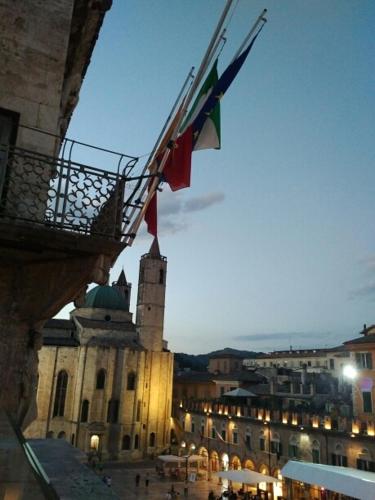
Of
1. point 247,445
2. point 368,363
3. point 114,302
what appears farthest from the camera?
point 114,302

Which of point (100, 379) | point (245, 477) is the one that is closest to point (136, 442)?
point (100, 379)

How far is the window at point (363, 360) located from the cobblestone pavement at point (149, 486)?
53.2 feet

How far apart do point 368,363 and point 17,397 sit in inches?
1246

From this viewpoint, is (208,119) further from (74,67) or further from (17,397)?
(17,397)

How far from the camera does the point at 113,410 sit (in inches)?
2034

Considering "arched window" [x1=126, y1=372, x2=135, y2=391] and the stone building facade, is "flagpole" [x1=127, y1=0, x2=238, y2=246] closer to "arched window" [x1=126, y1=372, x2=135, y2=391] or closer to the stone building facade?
the stone building facade

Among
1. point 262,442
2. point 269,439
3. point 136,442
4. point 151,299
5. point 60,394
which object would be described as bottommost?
point 136,442

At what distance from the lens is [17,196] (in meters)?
4.82

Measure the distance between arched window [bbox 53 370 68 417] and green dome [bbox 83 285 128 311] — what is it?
490 inches

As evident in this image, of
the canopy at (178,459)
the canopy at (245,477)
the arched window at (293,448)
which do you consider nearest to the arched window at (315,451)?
the arched window at (293,448)

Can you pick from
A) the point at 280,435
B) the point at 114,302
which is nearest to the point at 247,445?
the point at 280,435

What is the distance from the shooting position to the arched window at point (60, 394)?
50.4 meters

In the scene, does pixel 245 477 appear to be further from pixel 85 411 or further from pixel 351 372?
pixel 85 411

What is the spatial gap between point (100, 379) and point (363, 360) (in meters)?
32.7
